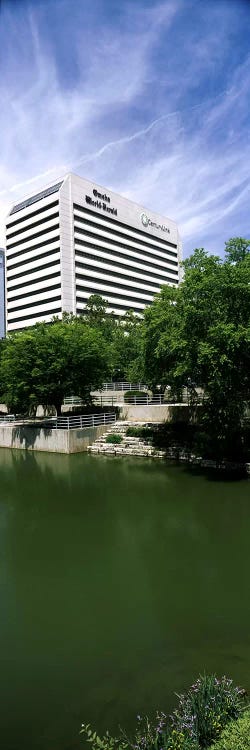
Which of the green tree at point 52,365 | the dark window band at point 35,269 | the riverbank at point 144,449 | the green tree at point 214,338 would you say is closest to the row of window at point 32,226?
the dark window band at point 35,269

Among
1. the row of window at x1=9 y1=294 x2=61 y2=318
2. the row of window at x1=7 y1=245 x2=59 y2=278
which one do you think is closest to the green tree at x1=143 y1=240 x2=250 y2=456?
the row of window at x1=9 y1=294 x2=61 y2=318

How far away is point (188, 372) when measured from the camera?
1845 cm

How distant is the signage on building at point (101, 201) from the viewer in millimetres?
84519

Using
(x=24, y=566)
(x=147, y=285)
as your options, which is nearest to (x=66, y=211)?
(x=147, y=285)

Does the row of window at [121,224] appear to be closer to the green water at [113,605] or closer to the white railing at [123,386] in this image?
the white railing at [123,386]

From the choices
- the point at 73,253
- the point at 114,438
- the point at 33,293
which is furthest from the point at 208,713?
the point at 33,293

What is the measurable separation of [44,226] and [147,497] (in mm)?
75106

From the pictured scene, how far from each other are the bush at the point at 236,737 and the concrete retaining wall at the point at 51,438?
72.2 feet

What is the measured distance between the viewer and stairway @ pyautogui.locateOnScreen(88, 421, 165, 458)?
23.7m

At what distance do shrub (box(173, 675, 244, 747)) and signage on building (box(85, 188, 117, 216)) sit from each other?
8635 cm

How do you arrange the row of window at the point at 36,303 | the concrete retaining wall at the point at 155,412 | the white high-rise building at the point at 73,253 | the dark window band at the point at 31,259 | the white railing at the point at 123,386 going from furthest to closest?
the dark window band at the point at 31,259 < the white high-rise building at the point at 73,253 < the row of window at the point at 36,303 < the white railing at the point at 123,386 < the concrete retaining wall at the point at 155,412

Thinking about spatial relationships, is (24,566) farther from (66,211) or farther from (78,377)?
(66,211)

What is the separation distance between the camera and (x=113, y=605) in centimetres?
820

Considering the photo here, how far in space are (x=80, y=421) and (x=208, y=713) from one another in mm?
23005
